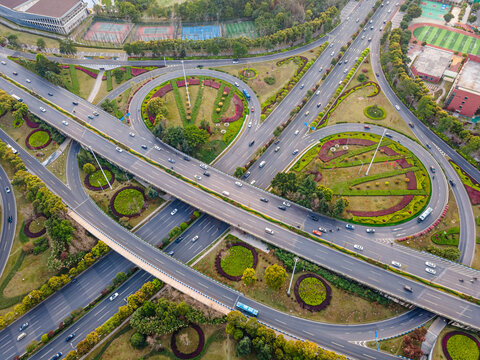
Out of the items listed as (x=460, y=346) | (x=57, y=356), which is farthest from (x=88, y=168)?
(x=460, y=346)

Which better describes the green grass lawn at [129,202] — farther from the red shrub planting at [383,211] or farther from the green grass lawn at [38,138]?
the red shrub planting at [383,211]

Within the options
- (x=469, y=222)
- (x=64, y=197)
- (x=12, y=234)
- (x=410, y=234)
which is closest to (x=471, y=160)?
(x=469, y=222)

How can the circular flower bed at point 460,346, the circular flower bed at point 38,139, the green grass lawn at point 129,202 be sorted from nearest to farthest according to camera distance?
the circular flower bed at point 460,346, the green grass lawn at point 129,202, the circular flower bed at point 38,139

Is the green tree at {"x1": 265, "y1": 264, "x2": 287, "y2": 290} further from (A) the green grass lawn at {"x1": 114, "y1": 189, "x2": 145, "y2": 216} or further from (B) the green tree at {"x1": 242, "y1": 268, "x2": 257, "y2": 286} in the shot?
(A) the green grass lawn at {"x1": 114, "y1": 189, "x2": 145, "y2": 216}

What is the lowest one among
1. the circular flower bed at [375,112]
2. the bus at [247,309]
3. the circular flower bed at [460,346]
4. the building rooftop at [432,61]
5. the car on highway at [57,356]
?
the car on highway at [57,356]

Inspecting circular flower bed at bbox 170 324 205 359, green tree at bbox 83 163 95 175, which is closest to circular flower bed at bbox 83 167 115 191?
green tree at bbox 83 163 95 175

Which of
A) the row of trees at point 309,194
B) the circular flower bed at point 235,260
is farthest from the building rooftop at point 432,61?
the circular flower bed at point 235,260

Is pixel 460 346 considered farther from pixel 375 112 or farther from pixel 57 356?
pixel 57 356
